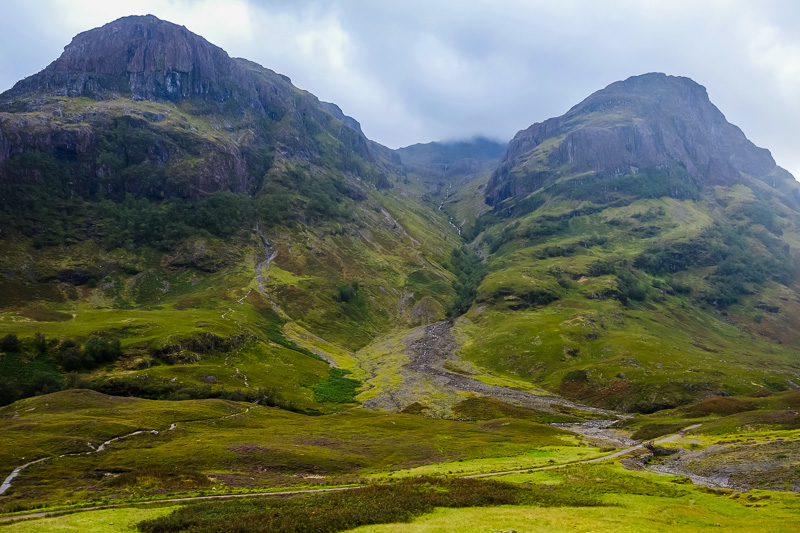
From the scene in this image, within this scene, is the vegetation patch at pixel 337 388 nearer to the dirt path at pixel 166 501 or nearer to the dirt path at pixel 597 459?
the dirt path at pixel 597 459

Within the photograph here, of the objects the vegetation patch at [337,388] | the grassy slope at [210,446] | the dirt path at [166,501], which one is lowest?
the vegetation patch at [337,388]

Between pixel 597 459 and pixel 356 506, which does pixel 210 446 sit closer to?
pixel 356 506

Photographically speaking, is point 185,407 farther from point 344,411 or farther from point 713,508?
point 713,508

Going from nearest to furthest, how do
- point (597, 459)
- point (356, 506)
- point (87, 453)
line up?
1. point (356, 506)
2. point (87, 453)
3. point (597, 459)

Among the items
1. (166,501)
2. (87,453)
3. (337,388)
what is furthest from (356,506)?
(337,388)

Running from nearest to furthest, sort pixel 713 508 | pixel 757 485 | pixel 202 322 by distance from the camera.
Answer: pixel 713 508
pixel 757 485
pixel 202 322

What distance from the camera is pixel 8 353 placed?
447 feet

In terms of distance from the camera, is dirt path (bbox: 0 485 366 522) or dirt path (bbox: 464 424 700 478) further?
dirt path (bbox: 464 424 700 478)

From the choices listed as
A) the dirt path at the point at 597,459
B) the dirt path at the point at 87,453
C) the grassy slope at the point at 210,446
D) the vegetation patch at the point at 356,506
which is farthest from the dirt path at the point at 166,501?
the dirt path at the point at 597,459

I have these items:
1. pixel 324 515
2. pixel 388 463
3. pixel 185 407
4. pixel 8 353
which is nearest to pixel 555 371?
pixel 388 463

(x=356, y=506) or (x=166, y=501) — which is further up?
(x=356, y=506)

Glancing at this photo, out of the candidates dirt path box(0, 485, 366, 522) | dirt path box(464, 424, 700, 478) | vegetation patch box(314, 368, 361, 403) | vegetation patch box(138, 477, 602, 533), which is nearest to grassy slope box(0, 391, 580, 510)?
dirt path box(0, 485, 366, 522)

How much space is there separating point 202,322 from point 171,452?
12394 cm

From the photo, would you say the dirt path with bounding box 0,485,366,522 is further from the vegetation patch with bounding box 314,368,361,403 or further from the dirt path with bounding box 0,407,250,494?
the vegetation patch with bounding box 314,368,361,403
